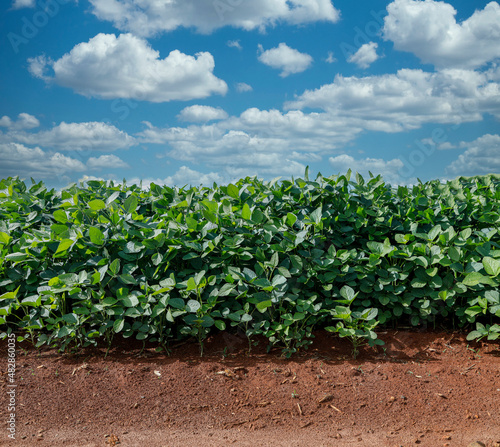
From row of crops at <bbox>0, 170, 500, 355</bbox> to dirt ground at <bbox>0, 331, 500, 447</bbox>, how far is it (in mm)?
201

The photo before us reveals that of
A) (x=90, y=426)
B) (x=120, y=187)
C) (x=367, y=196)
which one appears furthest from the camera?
(x=120, y=187)

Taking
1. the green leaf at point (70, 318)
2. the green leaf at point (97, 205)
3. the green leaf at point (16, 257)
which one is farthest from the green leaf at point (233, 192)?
the green leaf at point (16, 257)

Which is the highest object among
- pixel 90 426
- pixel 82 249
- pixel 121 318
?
pixel 82 249

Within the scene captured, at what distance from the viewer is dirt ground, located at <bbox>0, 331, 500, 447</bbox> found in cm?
287

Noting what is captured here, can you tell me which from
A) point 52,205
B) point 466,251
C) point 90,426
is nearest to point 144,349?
point 90,426

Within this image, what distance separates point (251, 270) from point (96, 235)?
49.3 inches

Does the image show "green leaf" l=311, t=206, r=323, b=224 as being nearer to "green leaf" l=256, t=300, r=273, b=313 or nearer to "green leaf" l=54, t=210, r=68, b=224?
"green leaf" l=256, t=300, r=273, b=313

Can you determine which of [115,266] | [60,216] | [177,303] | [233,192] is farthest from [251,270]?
[60,216]

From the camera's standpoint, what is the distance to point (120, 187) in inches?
220

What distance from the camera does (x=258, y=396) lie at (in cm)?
319

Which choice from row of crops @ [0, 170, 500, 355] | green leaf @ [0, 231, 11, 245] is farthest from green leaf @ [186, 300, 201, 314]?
green leaf @ [0, 231, 11, 245]

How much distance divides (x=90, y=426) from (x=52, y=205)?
8.62ft

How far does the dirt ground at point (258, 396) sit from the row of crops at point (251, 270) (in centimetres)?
20

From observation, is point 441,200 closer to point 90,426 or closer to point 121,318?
point 121,318
